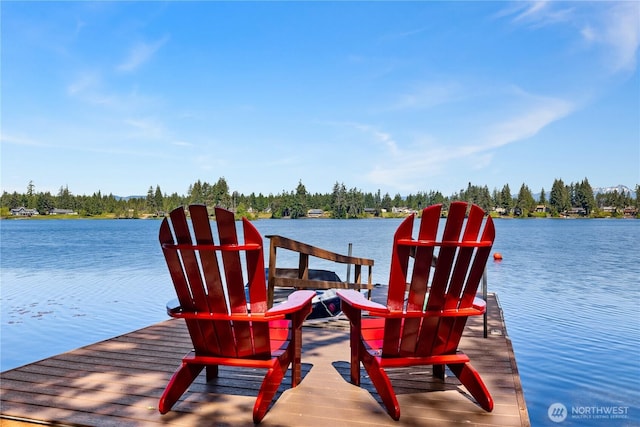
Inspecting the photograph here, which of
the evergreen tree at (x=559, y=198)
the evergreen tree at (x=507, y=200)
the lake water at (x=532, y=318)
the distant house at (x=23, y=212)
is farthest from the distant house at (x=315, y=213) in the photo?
the lake water at (x=532, y=318)

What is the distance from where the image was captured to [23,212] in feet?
358

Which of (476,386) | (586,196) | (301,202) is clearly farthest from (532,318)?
(586,196)

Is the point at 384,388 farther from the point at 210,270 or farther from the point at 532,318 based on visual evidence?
the point at 532,318

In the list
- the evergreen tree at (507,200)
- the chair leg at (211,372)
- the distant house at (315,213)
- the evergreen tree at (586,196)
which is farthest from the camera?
the distant house at (315,213)

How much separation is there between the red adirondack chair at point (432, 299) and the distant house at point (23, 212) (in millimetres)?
128622

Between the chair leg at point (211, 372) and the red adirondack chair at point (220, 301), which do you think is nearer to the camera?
the red adirondack chair at point (220, 301)

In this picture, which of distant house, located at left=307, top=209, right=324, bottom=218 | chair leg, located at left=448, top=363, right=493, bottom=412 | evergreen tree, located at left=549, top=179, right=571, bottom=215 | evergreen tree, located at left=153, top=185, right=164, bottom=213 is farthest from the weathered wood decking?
evergreen tree, located at left=549, top=179, right=571, bottom=215

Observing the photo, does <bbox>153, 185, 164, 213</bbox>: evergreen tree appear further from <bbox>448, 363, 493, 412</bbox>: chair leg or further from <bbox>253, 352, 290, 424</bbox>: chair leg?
<bbox>448, 363, 493, 412</bbox>: chair leg

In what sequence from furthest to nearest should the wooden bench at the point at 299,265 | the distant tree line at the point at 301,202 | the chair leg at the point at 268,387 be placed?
the distant tree line at the point at 301,202, the wooden bench at the point at 299,265, the chair leg at the point at 268,387

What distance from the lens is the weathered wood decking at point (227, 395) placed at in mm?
2648

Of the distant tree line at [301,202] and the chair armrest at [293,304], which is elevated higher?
the distant tree line at [301,202]

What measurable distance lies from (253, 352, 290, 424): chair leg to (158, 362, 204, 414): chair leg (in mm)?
512

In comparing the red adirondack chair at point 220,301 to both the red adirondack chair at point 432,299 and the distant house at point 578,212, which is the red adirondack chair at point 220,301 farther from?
the distant house at point 578,212

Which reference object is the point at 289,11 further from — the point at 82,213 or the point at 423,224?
the point at 82,213
